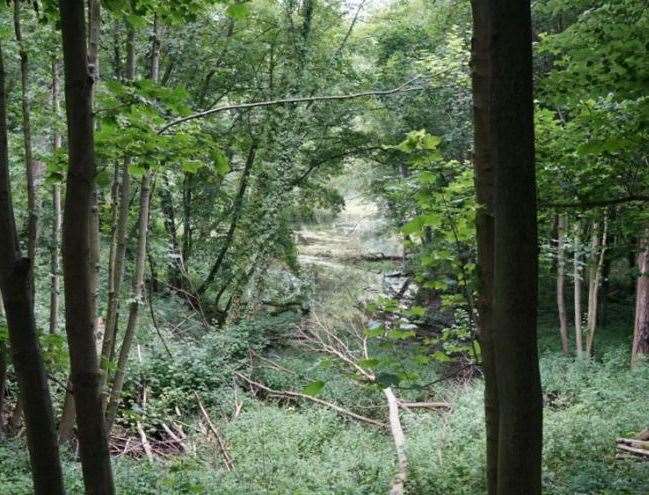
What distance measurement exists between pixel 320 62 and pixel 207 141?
1274 cm

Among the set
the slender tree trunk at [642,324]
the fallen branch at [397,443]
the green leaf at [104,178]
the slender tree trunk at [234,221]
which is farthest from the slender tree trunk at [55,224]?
the slender tree trunk at [642,324]

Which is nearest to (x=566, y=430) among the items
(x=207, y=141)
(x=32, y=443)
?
(x=207, y=141)

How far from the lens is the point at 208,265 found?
14.9m

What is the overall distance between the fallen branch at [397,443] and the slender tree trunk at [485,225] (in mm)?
3350

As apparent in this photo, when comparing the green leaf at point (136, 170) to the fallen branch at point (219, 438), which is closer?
the green leaf at point (136, 170)

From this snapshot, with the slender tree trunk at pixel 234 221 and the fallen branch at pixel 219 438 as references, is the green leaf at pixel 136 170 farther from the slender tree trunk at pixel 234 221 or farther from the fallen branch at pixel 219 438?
the slender tree trunk at pixel 234 221

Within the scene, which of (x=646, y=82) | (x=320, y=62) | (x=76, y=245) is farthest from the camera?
(x=320, y=62)

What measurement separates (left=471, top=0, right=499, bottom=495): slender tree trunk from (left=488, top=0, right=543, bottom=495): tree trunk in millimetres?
710

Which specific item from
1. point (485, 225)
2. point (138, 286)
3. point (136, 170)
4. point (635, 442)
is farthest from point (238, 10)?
point (635, 442)

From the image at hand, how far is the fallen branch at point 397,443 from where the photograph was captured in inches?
269

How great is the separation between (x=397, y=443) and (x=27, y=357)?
8.00 m

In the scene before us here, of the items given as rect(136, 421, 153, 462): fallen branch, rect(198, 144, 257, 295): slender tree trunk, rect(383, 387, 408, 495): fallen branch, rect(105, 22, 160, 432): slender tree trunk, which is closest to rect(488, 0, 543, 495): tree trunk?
rect(383, 387, 408, 495): fallen branch

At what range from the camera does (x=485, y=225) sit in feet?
6.25

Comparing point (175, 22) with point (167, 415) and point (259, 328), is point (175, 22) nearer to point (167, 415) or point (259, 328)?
point (167, 415)
